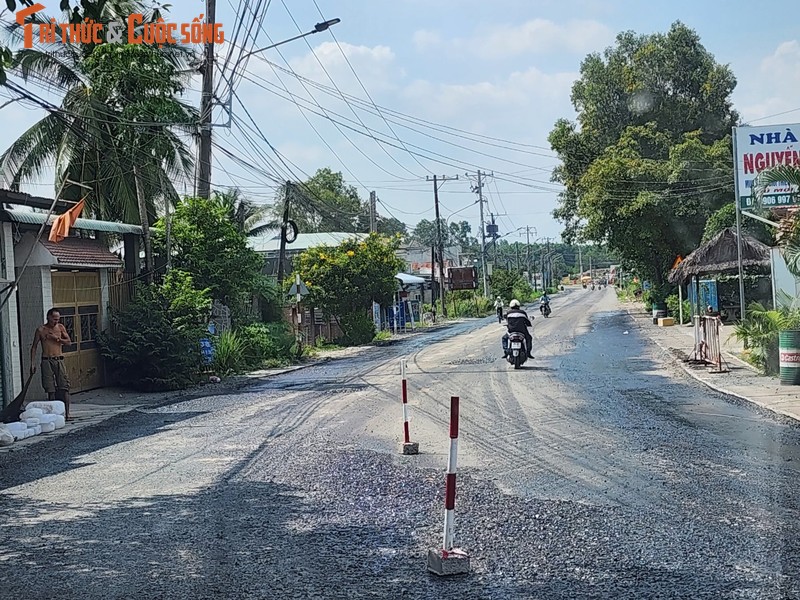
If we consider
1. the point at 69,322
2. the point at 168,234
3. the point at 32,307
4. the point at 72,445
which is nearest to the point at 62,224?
the point at 32,307

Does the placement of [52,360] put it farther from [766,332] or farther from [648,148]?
[648,148]

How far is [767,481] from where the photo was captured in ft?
27.5

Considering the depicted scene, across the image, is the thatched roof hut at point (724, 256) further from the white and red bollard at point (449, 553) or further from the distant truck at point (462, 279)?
the distant truck at point (462, 279)

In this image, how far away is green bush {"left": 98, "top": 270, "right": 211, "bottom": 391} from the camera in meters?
20.2

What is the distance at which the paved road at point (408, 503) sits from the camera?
585cm

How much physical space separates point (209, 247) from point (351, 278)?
12.8 m

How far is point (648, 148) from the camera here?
50.2 meters

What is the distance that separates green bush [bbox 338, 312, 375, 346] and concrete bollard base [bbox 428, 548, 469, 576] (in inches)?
1263

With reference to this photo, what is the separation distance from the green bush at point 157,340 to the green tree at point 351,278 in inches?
556

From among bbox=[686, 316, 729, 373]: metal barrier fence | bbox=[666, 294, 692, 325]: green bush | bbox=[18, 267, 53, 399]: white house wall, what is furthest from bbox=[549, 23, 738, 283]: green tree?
bbox=[18, 267, 53, 399]: white house wall

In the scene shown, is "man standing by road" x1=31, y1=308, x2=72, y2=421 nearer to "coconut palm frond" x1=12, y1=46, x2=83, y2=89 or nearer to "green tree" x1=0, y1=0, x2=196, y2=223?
"green tree" x1=0, y1=0, x2=196, y2=223

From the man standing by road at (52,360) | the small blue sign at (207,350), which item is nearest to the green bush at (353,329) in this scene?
the small blue sign at (207,350)

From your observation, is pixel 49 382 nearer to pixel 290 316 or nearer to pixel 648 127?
pixel 290 316

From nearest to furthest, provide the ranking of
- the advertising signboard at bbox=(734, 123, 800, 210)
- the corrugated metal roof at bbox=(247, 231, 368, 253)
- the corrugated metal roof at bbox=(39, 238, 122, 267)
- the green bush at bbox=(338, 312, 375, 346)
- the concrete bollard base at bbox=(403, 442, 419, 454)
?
the concrete bollard base at bbox=(403, 442, 419, 454) < the corrugated metal roof at bbox=(39, 238, 122, 267) < the advertising signboard at bbox=(734, 123, 800, 210) < the green bush at bbox=(338, 312, 375, 346) < the corrugated metal roof at bbox=(247, 231, 368, 253)
